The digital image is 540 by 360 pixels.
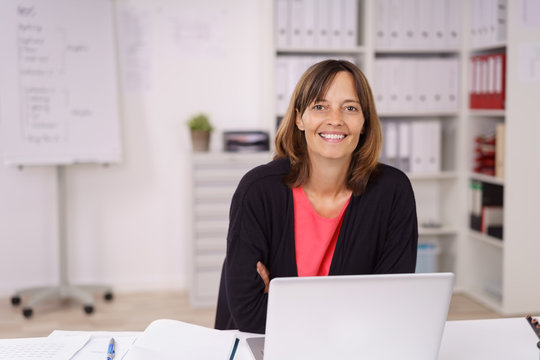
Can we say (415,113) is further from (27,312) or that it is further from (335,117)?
(27,312)

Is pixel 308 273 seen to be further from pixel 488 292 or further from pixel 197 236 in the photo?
pixel 488 292

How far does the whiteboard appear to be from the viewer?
12.3 feet

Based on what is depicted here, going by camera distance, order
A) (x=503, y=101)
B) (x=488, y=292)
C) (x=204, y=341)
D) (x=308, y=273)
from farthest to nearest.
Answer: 1. (x=488, y=292)
2. (x=503, y=101)
3. (x=308, y=273)
4. (x=204, y=341)

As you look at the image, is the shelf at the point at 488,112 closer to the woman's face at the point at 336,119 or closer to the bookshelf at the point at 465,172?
the bookshelf at the point at 465,172

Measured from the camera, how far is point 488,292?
406cm

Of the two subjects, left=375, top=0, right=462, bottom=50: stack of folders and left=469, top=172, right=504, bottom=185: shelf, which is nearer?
left=469, top=172, right=504, bottom=185: shelf

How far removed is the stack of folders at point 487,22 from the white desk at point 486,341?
2428 millimetres

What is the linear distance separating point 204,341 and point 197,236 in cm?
248

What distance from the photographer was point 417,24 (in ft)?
13.1

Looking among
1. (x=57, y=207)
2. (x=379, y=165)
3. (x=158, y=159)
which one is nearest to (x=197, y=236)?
(x=158, y=159)

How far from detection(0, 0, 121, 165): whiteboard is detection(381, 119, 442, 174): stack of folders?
5.41 feet

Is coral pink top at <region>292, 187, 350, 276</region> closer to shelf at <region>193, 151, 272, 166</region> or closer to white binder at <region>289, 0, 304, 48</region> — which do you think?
shelf at <region>193, 151, 272, 166</region>

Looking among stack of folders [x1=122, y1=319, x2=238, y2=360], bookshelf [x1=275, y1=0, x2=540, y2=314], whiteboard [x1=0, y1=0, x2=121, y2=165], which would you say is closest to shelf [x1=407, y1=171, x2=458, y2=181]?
bookshelf [x1=275, y1=0, x2=540, y2=314]

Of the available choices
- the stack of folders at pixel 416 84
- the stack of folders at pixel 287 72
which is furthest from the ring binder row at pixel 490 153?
the stack of folders at pixel 287 72
